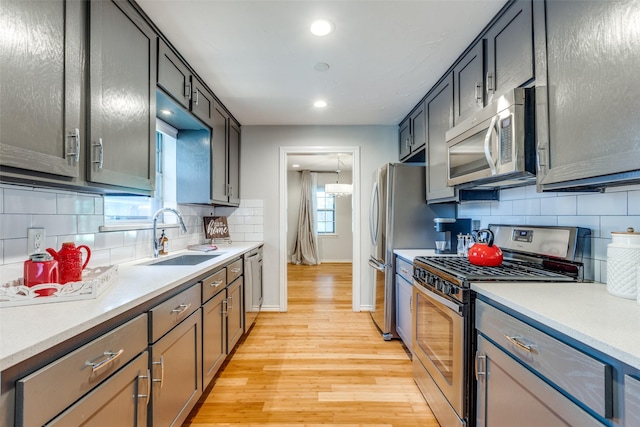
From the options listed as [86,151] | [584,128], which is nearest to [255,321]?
[86,151]

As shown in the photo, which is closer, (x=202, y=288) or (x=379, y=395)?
(x=202, y=288)

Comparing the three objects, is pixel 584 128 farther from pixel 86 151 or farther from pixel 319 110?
pixel 319 110

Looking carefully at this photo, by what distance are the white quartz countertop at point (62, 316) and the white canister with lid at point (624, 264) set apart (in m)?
1.81

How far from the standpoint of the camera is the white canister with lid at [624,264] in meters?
1.05

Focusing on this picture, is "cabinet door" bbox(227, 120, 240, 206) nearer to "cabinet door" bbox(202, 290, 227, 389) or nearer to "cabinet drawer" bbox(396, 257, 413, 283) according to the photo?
"cabinet door" bbox(202, 290, 227, 389)

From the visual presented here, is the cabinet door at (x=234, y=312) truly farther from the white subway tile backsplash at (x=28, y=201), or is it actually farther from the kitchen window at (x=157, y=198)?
the white subway tile backsplash at (x=28, y=201)

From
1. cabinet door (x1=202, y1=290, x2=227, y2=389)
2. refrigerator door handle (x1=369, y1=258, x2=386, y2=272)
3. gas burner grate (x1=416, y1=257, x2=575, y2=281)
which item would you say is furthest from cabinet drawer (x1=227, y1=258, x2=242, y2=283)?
gas burner grate (x1=416, y1=257, x2=575, y2=281)

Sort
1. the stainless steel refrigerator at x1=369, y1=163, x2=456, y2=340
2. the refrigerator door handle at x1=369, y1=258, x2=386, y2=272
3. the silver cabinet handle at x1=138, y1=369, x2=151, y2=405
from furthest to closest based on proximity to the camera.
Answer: the refrigerator door handle at x1=369, y1=258, x2=386, y2=272 < the stainless steel refrigerator at x1=369, y1=163, x2=456, y2=340 < the silver cabinet handle at x1=138, y1=369, x2=151, y2=405

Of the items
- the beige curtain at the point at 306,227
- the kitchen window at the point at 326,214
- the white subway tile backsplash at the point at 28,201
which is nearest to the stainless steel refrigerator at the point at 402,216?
the white subway tile backsplash at the point at 28,201

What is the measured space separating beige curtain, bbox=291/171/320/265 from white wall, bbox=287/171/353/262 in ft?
0.64

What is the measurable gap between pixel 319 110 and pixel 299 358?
2.39 metres

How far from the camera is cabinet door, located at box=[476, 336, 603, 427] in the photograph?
0.86 metres

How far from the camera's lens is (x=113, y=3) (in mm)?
1376

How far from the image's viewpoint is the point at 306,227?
277 inches
